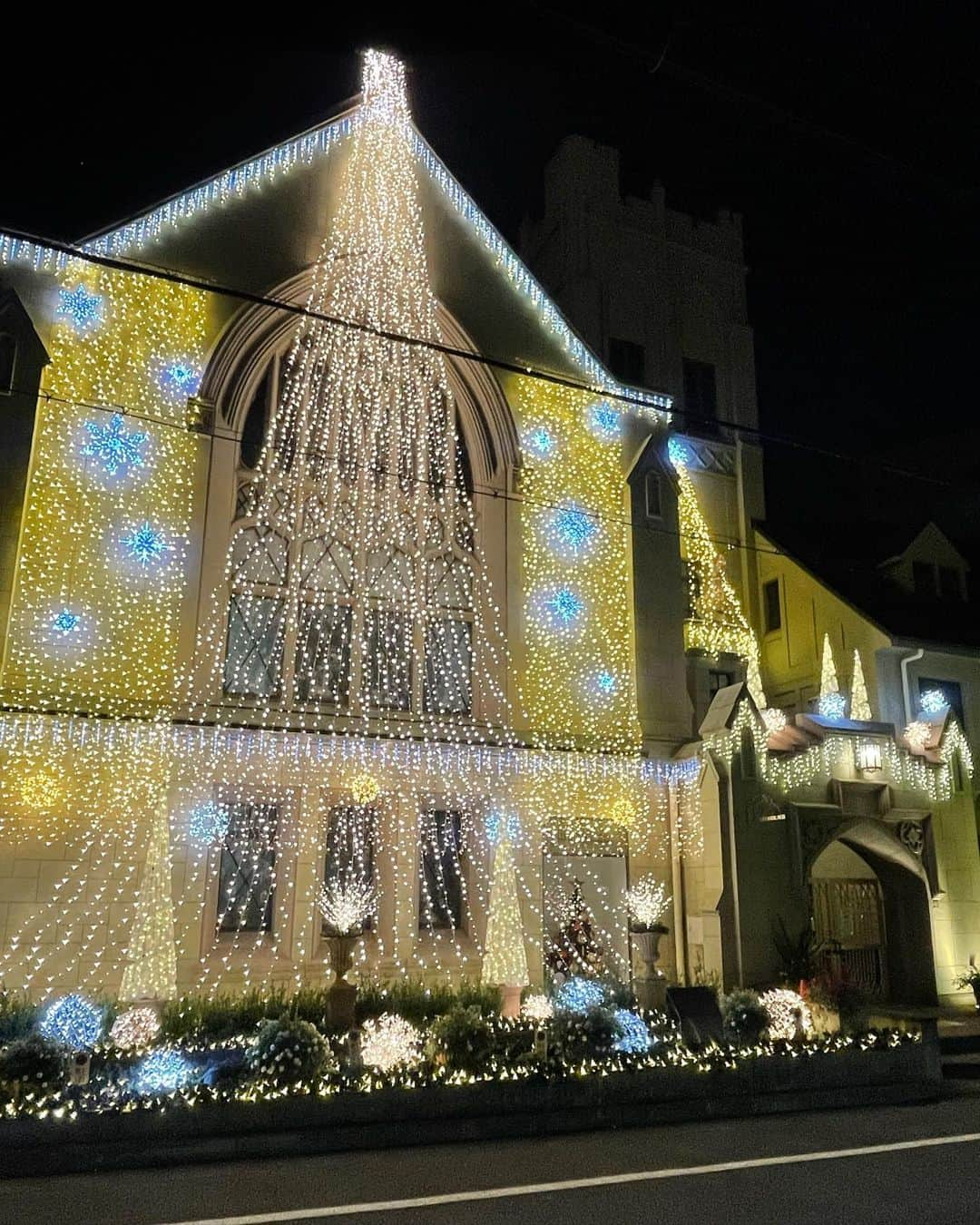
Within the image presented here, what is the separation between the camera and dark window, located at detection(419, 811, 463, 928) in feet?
54.5

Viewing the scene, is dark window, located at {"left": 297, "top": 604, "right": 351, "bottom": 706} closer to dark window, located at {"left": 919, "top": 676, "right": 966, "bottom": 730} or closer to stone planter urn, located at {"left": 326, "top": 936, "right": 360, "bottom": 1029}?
stone planter urn, located at {"left": 326, "top": 936, "right": 360, "bottom": 1029}

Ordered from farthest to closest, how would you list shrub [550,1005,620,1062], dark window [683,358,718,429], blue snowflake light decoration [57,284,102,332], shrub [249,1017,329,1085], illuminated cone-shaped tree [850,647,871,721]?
1. dark window [683,358,718,429]
2. illuminated cone-shaped tree [850,647,871,721]
3. blue snowflake light decoration [57,284,102,332]
4. shrub [550,1005,620,1062]
5. shrub [249,1017,329,1085]

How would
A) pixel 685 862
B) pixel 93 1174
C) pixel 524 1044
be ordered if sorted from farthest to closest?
pixel 685 862
pixel 524 1044
pixel 93 1174

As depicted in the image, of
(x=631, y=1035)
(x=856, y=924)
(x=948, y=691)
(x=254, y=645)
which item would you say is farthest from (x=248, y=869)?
(x=948, y=691)

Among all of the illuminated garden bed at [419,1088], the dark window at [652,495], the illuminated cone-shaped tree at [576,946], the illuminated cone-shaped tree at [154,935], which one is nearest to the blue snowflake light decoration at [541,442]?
the dark window at [652,495]

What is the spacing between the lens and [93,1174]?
8.73 m

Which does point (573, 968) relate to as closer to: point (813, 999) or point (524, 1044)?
point (813, 999)

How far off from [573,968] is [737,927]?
9.60 feet

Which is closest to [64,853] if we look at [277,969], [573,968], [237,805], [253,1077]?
[237,805]

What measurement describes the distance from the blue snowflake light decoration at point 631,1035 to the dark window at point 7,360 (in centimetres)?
1274

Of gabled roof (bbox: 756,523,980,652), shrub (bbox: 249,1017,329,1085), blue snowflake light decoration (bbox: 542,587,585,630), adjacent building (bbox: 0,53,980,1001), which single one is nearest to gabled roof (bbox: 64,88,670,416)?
adjacent building (bbox: 0,53,980,1001)

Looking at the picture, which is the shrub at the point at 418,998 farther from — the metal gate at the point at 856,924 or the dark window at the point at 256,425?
the dark window at the point at 256,425

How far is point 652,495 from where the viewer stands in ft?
65.8

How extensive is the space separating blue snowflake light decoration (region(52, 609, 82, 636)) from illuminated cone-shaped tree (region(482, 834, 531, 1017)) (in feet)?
25.7
